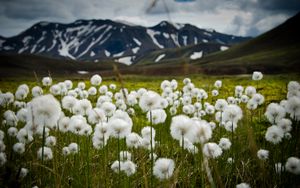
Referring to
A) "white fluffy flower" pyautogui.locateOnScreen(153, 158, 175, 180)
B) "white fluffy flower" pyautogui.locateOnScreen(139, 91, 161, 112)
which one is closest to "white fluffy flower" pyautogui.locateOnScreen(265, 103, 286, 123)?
"white fluffy flower" pyautogui.locateOnScreen(139, 91, 161, 112)

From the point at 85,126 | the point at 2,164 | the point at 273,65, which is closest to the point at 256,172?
the point at 85,126

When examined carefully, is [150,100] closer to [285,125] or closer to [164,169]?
[164,169]

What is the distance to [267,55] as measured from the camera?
429ft

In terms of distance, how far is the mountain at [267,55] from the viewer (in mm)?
101750

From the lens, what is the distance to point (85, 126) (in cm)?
396

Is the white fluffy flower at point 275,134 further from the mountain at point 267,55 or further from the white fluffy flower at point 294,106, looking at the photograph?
the mountain at point 267,55

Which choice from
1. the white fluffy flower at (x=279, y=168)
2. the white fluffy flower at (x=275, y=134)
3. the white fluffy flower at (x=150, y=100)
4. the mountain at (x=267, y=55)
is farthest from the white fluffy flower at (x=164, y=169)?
the mountain at (x=267, y=55)

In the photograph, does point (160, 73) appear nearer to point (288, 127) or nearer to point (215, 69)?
point (215, 69)

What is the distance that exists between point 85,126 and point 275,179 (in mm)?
2481

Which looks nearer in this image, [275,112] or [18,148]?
[18,148]

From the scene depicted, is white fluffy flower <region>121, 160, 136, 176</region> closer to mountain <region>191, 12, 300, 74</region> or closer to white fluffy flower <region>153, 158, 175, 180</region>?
white fluffy flower <region>153, 158, 175, 180</region>

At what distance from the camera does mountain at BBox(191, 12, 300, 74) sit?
4006 inches

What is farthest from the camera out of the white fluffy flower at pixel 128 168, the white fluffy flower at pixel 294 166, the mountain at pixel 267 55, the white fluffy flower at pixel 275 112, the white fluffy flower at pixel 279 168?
the mountain at pixel 267 55

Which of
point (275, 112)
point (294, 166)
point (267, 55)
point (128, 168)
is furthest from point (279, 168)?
point (267, 55)
